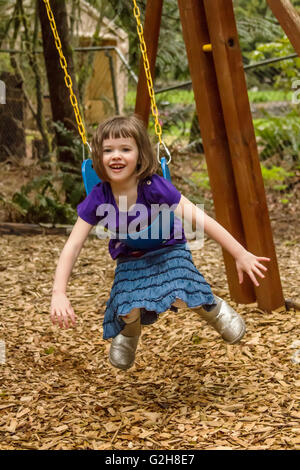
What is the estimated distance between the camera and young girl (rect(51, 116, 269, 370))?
2.86 meters

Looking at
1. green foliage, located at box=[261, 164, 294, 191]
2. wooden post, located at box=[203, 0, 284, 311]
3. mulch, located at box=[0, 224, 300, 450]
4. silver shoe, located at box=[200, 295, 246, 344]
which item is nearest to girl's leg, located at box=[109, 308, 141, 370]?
mulch, located at box=[0, 224, 300, 450]

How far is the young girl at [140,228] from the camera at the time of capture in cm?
286

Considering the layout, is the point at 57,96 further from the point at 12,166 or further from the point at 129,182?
the point at 129,182

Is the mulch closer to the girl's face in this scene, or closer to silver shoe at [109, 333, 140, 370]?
silver shoe at [109, 333, 140, 370]

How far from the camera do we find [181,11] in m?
4.04

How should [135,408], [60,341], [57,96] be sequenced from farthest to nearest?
[57,96] < [60,341] < [135,408]

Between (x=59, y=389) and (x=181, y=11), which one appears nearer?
(x=59, y=389)

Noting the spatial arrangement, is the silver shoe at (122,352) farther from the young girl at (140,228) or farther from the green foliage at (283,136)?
the green foliage at (283,136)

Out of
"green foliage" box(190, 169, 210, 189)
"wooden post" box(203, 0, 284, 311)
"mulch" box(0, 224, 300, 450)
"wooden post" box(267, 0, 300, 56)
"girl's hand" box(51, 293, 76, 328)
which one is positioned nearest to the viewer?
"girl's hand" box(51, 293, 76, 328)

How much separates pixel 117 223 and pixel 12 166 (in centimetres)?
679

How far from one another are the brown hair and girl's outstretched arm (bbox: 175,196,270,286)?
22 centimetres

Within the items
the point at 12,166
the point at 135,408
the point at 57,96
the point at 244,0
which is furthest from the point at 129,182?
the point at 244,0

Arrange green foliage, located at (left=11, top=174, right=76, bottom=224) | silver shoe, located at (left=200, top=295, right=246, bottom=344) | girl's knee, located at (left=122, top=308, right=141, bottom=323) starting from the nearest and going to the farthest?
girl's knee, located at (left=122, top=308, right=141, bottom=323), silver shoe, located at (left=200, top=295, right=246, bottom=344), green foliage, located at (left=11, top=174, right=76, bottom=224)

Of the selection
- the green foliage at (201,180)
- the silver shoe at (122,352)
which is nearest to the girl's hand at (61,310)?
the silver shoe at (122,352)
